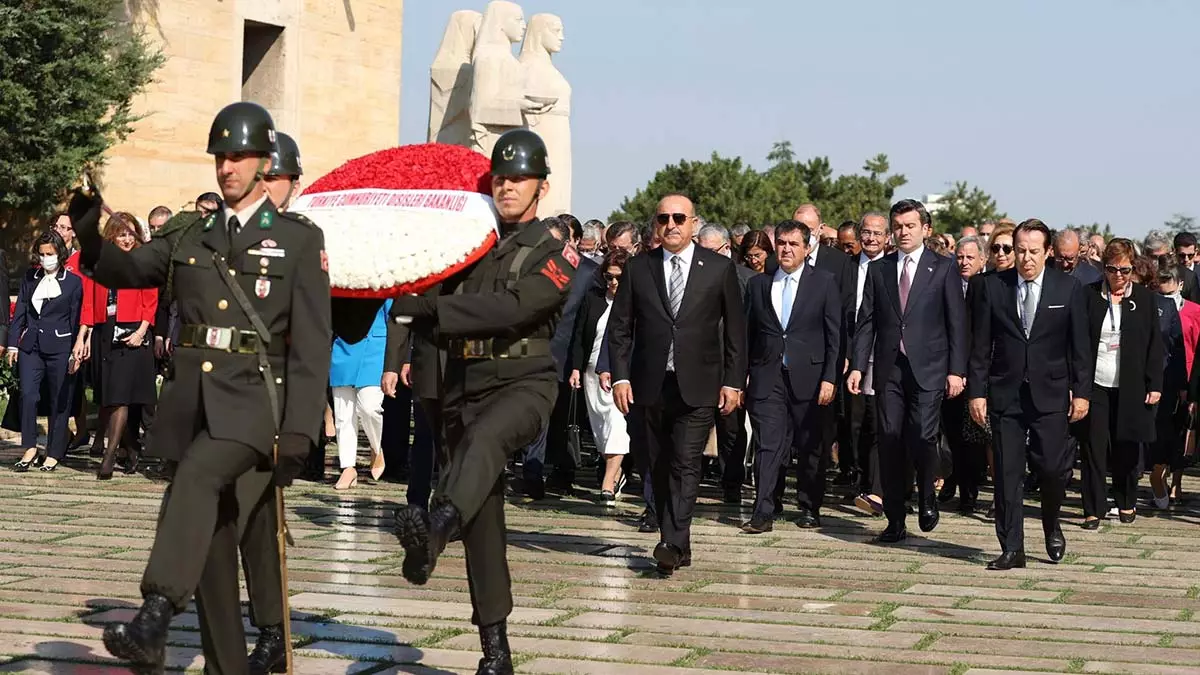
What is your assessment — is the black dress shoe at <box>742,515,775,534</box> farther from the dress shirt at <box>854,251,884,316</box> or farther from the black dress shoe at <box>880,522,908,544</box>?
the dress shirt at <box>854,251,884,316</box>

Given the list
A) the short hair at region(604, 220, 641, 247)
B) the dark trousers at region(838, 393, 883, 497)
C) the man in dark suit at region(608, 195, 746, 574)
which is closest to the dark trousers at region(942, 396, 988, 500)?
the dark trousers at region(838, 393, 883, 497)

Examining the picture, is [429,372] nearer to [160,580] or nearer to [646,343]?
[160,580]

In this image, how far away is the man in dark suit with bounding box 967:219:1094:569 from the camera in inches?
410

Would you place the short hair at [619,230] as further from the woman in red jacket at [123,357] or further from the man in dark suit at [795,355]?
the woman in red jacket at [123,357]

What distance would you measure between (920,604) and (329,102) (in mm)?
25735

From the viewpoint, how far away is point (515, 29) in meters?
25.0

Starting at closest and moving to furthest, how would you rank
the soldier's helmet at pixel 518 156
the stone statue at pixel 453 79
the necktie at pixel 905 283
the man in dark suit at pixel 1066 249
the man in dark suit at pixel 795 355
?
the soldier's helmet at pixel 518 156
the necktie at pixel 905 283
the man in dark suit at pixel 795 355
the man in dark suit at pixel 1066 249
the stone statue at pixel 453 79

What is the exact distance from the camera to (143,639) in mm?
5543

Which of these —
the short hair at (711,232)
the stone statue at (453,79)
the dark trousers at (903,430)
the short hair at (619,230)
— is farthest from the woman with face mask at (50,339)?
the stone statue at (453,79)

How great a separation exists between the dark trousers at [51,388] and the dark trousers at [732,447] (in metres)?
5.06

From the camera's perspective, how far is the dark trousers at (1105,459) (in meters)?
12.7

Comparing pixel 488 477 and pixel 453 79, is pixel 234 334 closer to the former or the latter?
pixel 488 477

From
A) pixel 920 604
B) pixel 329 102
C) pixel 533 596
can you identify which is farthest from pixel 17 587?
pixel 329 102

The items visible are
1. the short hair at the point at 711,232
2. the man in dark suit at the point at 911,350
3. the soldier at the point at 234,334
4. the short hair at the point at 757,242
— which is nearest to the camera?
the soldier at the point at 234,334
